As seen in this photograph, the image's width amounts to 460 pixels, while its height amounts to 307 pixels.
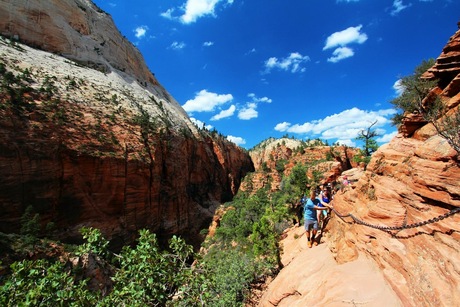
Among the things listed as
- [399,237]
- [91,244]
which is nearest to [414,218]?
[399,237]

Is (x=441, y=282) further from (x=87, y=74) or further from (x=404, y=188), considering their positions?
(x=87, y=74)

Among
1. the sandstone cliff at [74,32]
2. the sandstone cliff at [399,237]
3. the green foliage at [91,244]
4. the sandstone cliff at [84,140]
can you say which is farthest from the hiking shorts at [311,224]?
the sandstone cliff at [74,32]

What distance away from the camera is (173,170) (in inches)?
1665

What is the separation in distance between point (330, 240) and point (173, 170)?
122 ft

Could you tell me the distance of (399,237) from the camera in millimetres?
4602

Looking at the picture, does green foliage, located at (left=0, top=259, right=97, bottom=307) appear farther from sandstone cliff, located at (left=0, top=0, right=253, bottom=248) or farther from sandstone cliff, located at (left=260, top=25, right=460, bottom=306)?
sandstone cliff, located at (left=0, top=0, right=253, bottom=248)

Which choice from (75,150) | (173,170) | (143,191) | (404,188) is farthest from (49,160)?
(404,188)

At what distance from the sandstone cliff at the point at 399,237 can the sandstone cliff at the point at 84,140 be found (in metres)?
25.9

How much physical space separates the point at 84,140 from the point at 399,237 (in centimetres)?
3274

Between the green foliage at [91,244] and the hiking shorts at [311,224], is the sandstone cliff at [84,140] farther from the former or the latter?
the hiking shorts at [311,224]

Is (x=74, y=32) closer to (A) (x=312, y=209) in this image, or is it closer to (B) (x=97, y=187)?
(B) (x=97, y=187)

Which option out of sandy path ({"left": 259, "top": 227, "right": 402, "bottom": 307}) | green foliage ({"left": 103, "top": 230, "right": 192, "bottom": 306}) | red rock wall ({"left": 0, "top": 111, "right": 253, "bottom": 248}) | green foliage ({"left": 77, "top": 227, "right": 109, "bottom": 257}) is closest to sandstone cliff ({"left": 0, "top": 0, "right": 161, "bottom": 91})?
red rock wall ({"left": 0, "top": 111, "right": 253, "bottom": 248})

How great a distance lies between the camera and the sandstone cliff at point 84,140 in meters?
24.4

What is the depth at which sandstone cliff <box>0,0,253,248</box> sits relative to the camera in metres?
24.4
